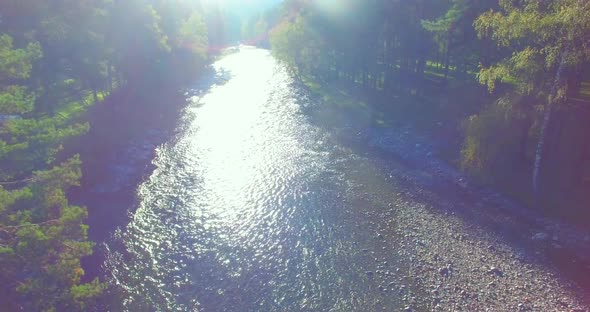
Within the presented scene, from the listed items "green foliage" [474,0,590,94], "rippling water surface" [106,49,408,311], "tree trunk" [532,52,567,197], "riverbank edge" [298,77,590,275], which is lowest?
"rippling water surface" [106,49,408,311]

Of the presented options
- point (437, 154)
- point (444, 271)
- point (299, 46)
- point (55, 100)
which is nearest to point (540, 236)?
point (444, 271)

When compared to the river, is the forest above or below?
above

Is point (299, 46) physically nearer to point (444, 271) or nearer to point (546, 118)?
point (546, 118)

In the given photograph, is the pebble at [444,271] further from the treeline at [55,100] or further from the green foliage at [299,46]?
the green foliage at [299,46]

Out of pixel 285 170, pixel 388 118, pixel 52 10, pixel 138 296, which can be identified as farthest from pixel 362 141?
pixel 52 10

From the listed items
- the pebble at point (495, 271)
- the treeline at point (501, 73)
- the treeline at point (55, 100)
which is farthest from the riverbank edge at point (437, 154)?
the treeline at point (55, 100)

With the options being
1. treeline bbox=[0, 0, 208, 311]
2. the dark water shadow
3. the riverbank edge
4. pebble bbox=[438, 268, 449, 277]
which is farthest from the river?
treeline bbox=[0, 0, 208, 311]

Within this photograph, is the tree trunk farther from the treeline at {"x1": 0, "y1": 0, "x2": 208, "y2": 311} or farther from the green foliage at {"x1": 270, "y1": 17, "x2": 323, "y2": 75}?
the green foliage at {"x1": 270, "y1": 17, "x2": 323, "y2": 75}
